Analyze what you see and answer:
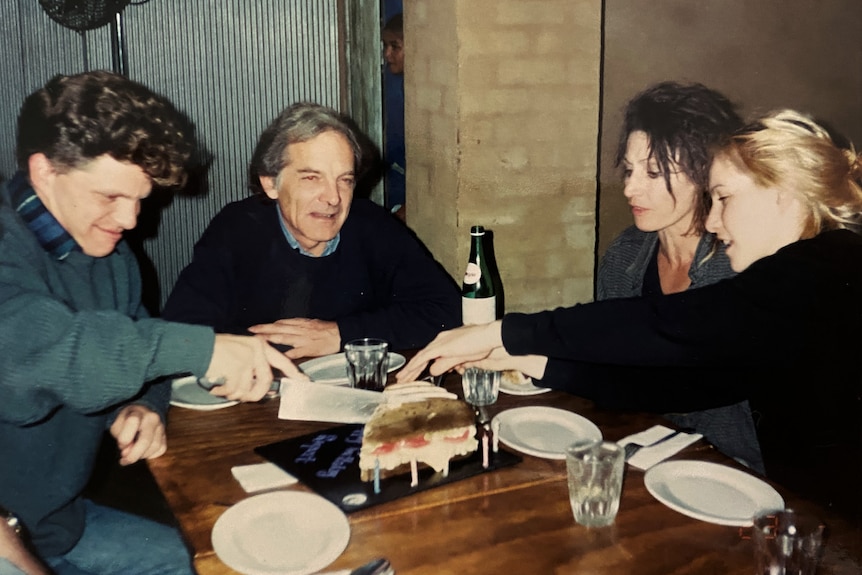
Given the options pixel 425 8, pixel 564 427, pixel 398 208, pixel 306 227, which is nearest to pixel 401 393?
pixel 564 427

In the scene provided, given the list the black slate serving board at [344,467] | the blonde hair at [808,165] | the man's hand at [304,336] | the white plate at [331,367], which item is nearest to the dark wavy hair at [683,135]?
the blonde hair at [808,165]

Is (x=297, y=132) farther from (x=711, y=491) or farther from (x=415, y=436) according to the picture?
(x=711, y=491)

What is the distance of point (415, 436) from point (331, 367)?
1.91 ft

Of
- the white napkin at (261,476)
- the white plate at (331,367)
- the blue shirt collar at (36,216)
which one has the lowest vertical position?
the white plate at (331,367)

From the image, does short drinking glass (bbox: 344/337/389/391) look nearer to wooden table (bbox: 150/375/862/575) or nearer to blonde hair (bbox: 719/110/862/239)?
wooden table (bbox: 150/375/862/575)

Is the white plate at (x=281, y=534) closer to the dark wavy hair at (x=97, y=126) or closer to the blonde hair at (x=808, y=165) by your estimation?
the dark wavy hair at (x=97, y=126)

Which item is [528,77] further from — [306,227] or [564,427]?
[564,427]

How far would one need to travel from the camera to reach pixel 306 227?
2.21 m

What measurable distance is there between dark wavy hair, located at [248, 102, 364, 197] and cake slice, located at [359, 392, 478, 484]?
47.8 inches

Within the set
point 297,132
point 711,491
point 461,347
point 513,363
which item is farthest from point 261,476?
point 297,132

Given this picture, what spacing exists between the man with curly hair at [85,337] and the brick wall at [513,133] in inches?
42.2

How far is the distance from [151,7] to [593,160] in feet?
5.05

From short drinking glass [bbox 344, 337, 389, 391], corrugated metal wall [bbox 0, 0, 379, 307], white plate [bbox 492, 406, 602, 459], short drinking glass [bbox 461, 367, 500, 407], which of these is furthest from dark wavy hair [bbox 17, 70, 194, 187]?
white plate [bbox 492, 406, 602, 459]

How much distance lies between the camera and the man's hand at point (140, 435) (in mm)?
1258
